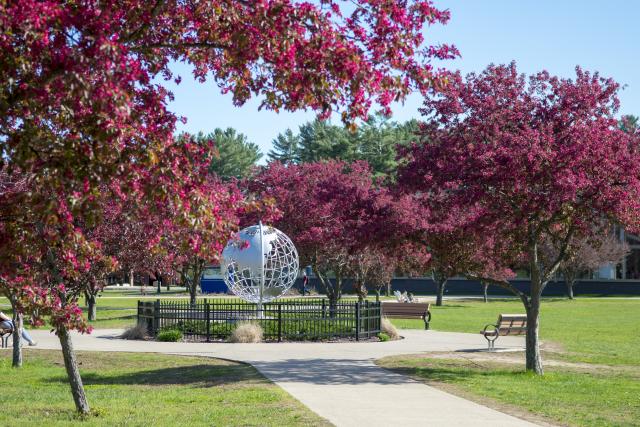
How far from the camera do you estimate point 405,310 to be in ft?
92.7

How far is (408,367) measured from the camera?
16.4 meters

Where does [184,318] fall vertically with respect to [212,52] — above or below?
below

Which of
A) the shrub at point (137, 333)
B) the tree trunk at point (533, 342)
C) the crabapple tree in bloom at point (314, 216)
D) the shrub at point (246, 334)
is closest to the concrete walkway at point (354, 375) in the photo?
the shrub at point (137, 333)

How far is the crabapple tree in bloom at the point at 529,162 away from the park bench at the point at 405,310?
11.7m

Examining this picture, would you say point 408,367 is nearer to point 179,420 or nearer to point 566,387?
point 566,387

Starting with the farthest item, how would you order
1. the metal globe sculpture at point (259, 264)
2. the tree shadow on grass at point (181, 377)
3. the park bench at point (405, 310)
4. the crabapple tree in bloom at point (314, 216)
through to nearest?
the crabapple tree in bloom at point (314, 216)
the park bench at point (405, 310)
the metal globe sculpture at point (259, 264)
the tree shadow on grass at point (181, 377)

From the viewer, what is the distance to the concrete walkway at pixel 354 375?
10.6 meters

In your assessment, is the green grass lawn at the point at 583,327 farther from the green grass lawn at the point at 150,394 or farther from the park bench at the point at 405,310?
the green grass lawn at the point at 150,394

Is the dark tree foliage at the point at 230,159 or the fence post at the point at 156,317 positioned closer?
the fence post at the point at 156,317

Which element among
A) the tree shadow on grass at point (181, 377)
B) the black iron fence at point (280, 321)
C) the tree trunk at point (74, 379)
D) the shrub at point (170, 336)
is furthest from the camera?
the black iron fence at point (280, 321)

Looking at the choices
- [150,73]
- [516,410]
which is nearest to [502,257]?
[516,410]

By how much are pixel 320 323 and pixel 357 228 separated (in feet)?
20.8

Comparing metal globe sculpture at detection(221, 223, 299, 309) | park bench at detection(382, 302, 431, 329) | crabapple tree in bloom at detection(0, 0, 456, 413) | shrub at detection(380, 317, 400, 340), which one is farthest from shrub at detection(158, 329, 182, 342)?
crabapple tree in bloom at detection(0, 0, 456, 413)

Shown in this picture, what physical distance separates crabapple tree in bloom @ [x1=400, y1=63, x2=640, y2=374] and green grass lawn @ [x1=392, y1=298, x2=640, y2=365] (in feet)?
15.1
